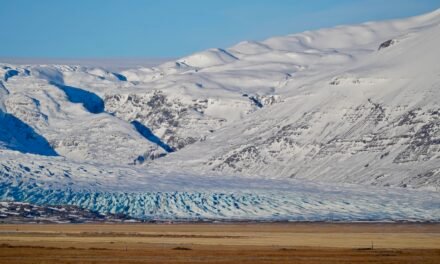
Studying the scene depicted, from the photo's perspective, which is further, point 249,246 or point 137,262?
point 249,246

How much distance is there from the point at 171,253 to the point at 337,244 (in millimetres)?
34777

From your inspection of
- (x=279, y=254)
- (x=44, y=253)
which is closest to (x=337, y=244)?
(x=279, y=254)

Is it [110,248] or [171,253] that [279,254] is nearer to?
[171,253]

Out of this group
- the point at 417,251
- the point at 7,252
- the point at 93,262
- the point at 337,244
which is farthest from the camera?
the point at 337,244

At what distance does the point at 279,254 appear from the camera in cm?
11825

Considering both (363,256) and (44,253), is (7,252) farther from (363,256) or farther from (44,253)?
(363,256)

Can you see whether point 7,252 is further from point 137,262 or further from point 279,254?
point 279,254

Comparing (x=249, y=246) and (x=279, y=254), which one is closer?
(x=279, y=254)

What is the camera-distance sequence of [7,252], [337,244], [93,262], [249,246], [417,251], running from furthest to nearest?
[337,244] → [249,246] → [417,251] → [7,252] → [93,262]

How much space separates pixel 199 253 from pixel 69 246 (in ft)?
65.5

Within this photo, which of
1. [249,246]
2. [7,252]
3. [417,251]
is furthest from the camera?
[249,246]

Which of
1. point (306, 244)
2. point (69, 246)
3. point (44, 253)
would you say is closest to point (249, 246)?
point (306, 244)

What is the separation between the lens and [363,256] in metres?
116

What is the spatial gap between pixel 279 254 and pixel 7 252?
2750 cm
